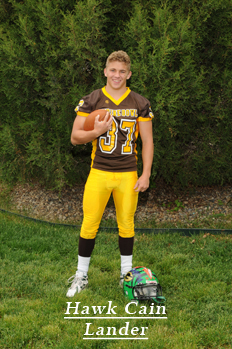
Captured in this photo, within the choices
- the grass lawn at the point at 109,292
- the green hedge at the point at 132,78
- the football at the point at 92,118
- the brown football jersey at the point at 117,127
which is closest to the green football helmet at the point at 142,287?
the grass lawn at the point at 109,292

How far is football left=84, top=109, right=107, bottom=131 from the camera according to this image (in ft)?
11.1

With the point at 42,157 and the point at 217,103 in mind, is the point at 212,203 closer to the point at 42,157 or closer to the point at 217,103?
the point at 217,103

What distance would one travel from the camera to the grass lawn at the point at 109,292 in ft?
9.96

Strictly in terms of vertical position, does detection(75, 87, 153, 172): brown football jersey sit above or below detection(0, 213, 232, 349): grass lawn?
above

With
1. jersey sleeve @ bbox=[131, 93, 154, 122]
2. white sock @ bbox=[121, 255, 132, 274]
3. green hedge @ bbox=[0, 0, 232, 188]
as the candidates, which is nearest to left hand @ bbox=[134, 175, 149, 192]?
jersey sleeve @ bbox=[131, 93, 154, 122]

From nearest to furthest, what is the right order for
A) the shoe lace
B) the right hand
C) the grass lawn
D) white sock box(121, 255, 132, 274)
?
1. the grass lawn
2. the right hand
3. the shoe lace
4. white sock box(121, 255, 132, 274)

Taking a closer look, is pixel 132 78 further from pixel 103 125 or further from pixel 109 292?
pixel 109 292

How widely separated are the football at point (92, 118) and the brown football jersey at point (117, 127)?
113 mm

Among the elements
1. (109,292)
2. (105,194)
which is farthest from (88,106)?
(109,292)

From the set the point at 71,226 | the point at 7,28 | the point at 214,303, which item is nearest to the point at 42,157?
the point at 71,226

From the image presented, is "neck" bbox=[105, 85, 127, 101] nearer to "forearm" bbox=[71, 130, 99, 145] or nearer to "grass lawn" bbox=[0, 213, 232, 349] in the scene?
"forearm" bbox=[71, 130, 99, 145]

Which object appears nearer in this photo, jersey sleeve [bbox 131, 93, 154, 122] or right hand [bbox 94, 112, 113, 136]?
right hand [bbox 94, 112, 113, 136]

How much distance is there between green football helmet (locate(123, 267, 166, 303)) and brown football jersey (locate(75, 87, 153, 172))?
1.04 metres

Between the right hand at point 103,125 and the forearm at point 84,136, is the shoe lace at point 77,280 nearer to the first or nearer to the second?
the forearm at point 84,136
